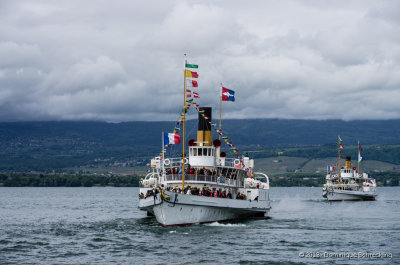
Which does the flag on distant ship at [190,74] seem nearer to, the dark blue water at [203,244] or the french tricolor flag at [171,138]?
the french tricolor flag at [171,138]

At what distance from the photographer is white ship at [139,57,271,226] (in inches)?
2445

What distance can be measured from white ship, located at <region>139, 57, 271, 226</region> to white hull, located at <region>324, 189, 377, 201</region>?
6867cm

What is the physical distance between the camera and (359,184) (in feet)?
510

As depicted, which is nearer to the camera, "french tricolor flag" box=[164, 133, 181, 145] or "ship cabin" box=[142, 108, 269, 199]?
"french tricolor flag" box=[164, 133, 181, 145]

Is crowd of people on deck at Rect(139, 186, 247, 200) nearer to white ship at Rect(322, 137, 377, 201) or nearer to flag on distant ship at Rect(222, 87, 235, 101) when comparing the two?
flag on distant ship at Rect(222, 87, 235, 101)

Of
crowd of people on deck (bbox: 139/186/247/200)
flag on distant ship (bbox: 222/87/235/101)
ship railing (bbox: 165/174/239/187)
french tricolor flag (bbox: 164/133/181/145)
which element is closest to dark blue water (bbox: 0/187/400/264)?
crowd of people on deck (bbox: 139/186/247/200)

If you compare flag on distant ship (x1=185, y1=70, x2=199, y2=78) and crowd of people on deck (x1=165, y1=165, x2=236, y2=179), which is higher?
flag on distant ship (x1=185, y1=70, x2=199, y2=78)

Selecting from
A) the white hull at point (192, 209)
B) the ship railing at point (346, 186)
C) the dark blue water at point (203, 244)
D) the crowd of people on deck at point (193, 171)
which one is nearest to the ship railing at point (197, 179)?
the crowd of people on deck at point (193, 171)

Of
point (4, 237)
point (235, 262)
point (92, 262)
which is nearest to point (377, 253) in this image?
point (235, 262)

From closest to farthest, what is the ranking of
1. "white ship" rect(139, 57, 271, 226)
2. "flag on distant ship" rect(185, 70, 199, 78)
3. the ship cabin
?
"white ship" rect(139, 57, 271, 226) < "flag on distant ship" rect(185, 70, 199, 78) < the ship cabin

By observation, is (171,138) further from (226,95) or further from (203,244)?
(203,244)

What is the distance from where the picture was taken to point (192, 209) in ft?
207

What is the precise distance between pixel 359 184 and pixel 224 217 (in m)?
93.8

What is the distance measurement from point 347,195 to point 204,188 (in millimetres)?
87083
